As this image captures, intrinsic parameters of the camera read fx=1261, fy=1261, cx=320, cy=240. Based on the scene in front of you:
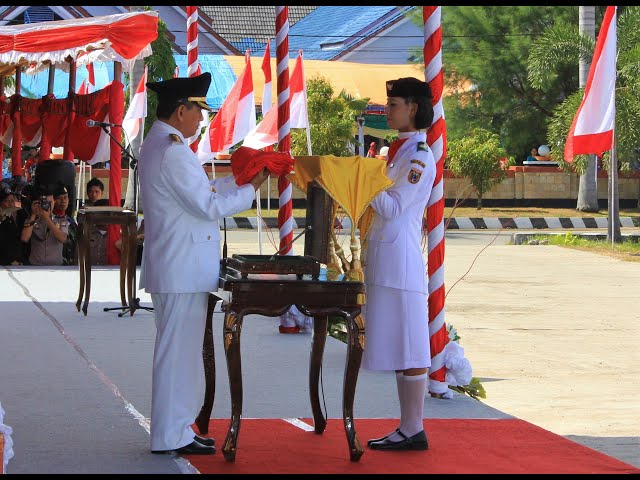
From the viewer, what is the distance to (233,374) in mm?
5684

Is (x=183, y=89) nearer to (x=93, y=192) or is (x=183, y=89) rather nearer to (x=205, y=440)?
(x=205, y=440)

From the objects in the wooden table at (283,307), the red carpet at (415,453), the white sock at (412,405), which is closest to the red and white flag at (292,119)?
the red carpet at (415,453)

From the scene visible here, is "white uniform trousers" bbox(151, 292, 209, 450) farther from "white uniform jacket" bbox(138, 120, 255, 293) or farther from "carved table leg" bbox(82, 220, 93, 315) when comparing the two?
"carved table leg" bbox(82, 220, 93, 315)

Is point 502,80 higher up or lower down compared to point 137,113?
higher up

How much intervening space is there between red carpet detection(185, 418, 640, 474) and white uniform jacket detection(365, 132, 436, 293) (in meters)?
0.79

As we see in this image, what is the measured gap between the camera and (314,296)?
565cm

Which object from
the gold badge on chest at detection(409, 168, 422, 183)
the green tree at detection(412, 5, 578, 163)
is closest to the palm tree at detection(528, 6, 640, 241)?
the green tree at detection(412, 5, 578, 163)

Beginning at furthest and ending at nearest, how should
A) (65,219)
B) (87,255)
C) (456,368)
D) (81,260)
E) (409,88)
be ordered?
(65,219)
(81,260)
(87,255)
(456,368)
(409,88)

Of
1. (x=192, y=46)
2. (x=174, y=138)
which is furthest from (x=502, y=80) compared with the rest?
(x=174, y=138)

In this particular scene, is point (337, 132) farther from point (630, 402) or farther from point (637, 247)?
point (630, 402)

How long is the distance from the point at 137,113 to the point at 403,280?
42.5 feet

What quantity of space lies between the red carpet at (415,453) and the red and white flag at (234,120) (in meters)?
11.0

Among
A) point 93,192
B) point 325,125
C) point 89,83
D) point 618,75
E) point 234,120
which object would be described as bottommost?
point 93,192

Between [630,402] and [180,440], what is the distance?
3.83 metres
